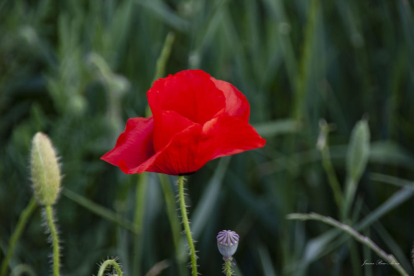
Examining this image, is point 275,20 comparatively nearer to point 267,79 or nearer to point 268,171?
point 267,79

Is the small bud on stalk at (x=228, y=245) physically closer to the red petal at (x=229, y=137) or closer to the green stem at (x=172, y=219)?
the red petal at (x=229, y=137)

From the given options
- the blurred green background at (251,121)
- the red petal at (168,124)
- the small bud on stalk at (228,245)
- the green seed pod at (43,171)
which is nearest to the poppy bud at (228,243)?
the small bud on stalk at (228,245)

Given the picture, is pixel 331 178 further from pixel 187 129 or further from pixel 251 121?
pixel 187 129

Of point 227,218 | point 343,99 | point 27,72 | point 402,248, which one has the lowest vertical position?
point 402,248

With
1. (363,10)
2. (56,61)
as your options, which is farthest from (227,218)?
(363,10)

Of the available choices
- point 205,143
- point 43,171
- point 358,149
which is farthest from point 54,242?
point 358,149

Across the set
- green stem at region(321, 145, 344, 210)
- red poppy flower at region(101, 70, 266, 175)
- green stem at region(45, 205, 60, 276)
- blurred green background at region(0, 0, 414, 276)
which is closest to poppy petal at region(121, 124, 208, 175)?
red poppy flower at region(101, 70, 266, 175)
